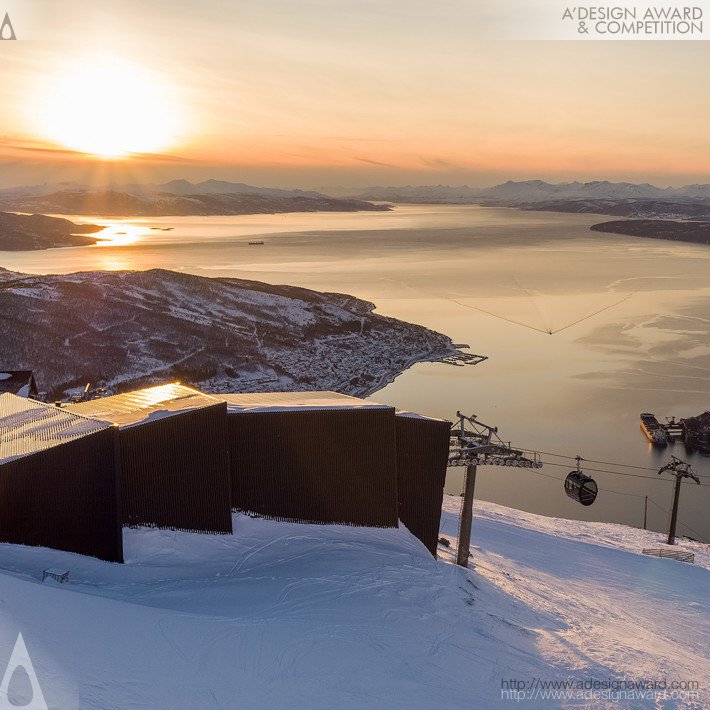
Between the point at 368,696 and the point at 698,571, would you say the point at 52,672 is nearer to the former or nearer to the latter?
the point at 368,696

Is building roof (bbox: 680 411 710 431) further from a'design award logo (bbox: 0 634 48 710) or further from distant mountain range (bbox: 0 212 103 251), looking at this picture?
distant mountain range (bbox: 0 212 103 251)

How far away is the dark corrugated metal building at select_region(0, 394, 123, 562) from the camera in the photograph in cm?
1742

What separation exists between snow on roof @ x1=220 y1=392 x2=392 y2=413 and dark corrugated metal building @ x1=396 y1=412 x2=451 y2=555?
1.38 m

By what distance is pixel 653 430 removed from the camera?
49250mm

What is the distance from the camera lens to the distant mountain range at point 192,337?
56.4 metres

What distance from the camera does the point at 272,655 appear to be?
1516 centimetres

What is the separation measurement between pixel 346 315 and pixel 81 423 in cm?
6338

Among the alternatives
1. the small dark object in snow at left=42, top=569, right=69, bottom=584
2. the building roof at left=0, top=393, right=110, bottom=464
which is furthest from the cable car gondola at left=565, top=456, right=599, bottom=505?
the small dark object in snow at left=42, top=569, right=69, bottom=584

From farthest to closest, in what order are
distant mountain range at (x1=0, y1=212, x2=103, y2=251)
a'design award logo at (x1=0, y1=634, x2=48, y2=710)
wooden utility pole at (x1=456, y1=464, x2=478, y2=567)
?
distant mountain range at (x1=0, y1=212, x2=103, y2=251) < wooden utility pole at (x1=456, y1=464, x2=478, y2=567) < a'design award logo at (x1=0, y1=634, x2=48, y2=710)

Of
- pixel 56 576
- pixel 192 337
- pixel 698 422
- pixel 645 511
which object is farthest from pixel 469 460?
pixel 192 337

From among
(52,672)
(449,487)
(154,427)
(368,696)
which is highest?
(154,427)

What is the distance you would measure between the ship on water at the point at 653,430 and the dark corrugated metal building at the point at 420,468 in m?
29.4

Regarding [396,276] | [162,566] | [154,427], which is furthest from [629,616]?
[396,276]

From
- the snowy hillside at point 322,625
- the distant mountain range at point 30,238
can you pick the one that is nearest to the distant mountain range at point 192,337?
the snowy hillside at point 322,625
